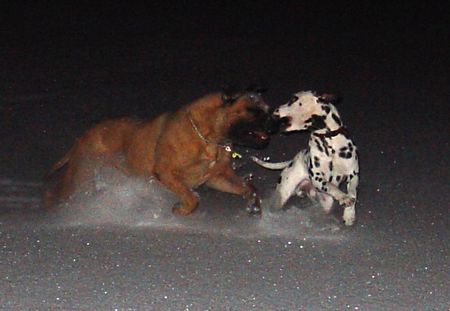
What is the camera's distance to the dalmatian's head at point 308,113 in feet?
22.3

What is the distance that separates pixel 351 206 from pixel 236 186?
2.99ft

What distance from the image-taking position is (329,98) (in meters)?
6.76

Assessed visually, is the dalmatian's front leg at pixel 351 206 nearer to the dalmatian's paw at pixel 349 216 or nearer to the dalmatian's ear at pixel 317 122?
the dalmatian's paw at pixel 349 216

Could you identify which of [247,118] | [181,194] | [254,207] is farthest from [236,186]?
[247,118]

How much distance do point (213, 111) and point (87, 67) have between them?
6352 millimetres

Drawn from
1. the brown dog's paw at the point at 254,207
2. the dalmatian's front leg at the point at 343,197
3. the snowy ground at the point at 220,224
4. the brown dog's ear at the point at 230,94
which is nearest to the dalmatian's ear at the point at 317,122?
the dalmatian's front leg at the point at 343,197

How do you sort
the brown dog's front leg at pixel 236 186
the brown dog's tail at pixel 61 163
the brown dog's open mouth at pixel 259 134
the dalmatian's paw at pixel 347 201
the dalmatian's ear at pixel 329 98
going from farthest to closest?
the brown dog's tail at pixel 61 163, the brown dog's front leg at pixel 236 186, the brown dog's open mouth at pixel 259 134, the dalmatian's paw at pixel 347 201, the dalmatian's ear at pixel 329 98

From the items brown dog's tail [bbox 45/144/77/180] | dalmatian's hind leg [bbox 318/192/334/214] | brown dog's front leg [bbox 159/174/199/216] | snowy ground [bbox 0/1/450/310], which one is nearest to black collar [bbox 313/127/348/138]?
dalmatian's hind leg [bbox 318/192/334/214]

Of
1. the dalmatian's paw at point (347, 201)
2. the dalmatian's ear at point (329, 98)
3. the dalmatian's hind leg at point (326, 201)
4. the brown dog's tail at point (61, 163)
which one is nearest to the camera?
the dalmatian's ear at point (329, 98)

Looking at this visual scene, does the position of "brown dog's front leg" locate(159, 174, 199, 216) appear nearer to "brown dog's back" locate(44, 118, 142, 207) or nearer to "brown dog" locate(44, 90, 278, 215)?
"brown dog" locate(44, 90, 278, 215)

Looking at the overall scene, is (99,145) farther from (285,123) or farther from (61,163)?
(285,123)

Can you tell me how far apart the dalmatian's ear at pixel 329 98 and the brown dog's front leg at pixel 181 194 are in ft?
3.59

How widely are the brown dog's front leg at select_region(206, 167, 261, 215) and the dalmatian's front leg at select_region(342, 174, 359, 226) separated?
2.10 ft

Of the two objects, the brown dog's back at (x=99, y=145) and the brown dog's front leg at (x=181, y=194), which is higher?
the brown dog's back at (x=99, y=145)
